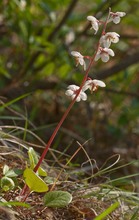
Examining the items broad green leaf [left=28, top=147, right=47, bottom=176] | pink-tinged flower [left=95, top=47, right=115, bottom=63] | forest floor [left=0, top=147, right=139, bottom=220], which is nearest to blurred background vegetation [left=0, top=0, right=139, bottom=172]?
forest floor [left=0, top=147, right=139, bottom=220]

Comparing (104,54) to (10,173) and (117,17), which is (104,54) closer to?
(117,17)

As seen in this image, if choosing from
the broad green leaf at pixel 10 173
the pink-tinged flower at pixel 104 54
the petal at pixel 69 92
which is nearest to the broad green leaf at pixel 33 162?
the broad green leaf at pixel 10 173

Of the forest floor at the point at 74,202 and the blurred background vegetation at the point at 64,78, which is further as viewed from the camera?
the blurred background vegetation at the point at 64,78

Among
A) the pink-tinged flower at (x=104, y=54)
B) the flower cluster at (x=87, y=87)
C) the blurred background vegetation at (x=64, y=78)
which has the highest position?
the pink-tinged flower at (x=104, y=54)

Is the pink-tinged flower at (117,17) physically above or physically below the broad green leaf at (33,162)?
above

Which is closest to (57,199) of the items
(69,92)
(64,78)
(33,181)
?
(33,181)

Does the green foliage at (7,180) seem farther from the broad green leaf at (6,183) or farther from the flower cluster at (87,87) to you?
the flower cluster at (87,87)

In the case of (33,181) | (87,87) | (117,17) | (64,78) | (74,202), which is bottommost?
(64,78)
